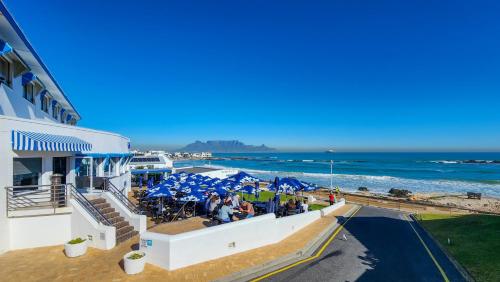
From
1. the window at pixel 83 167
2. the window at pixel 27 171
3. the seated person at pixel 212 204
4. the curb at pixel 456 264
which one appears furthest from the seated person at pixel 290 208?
the window at pixel 27 171

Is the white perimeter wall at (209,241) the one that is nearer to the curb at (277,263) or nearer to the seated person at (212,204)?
the curb at (277,263)

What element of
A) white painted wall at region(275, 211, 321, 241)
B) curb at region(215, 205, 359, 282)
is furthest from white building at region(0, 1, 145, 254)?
white painted wall at region(275, 211, 321, 241)

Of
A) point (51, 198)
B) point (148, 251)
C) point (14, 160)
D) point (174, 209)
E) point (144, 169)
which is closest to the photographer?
point (148, 251)

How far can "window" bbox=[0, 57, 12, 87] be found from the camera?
11831 mm

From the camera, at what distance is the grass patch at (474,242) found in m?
9.34

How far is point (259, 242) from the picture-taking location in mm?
11148

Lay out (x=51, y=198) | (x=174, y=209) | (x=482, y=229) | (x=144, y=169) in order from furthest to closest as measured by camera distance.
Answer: (x=144, y=169)
(x=174, y=209)
(x=482, y=229)
(x=51, y=198)

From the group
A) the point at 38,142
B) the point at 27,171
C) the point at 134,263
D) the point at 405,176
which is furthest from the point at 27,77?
the point at 405,176

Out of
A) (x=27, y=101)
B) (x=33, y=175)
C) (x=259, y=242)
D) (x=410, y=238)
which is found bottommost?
(x=410, y=238)

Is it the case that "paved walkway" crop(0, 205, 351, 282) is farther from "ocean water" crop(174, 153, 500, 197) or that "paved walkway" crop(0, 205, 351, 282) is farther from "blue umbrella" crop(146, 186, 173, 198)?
"ocean water" crop(174, 153, 500, 197)

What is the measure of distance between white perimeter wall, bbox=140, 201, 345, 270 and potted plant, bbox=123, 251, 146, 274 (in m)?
0.56

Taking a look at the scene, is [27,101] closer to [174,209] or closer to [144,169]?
[174,209]

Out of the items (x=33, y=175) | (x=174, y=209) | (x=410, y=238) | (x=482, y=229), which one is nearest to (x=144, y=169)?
(x=174, y=209)

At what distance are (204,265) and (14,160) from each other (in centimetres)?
775
